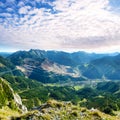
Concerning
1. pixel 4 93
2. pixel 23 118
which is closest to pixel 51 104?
pixel 23 118

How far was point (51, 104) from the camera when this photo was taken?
7412 centimetres

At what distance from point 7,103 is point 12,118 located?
93378 millimetres

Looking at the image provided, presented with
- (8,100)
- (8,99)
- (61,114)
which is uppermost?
(61,114)

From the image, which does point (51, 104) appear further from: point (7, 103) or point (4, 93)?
point (4, 93)

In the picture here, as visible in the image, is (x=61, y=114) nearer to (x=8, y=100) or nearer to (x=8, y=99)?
(x=8, y=100)

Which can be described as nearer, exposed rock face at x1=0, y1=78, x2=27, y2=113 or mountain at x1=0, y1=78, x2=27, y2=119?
mountain at x1=0, y1=78, x2=27, y2=119

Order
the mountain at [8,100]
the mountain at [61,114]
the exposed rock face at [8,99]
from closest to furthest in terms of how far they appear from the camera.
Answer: the mountain at [61,114] < the mountain at [8,100] < the exposed rock face at [8,99]

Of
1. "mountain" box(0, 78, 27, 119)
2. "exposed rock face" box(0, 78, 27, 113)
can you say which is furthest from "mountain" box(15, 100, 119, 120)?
"exposed rock face" box(0, 78, 27, 113)

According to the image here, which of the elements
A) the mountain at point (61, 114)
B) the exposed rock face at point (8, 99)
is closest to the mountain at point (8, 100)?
the exposed rock face at point (8, 99)

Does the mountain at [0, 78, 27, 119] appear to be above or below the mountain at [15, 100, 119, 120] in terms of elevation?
below

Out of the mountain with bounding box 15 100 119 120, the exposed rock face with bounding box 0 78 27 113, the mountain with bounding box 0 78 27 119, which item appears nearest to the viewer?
the mountain with bounding box 15 100 119 120

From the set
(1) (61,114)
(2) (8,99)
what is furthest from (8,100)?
(1) (61,114)

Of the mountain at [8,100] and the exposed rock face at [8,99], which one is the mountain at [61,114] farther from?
the exposed rock face at [8,99]

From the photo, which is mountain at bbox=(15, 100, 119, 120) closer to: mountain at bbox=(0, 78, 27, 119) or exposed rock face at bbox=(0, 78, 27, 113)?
mountain at bbox=(0, 78, 27, 119)
